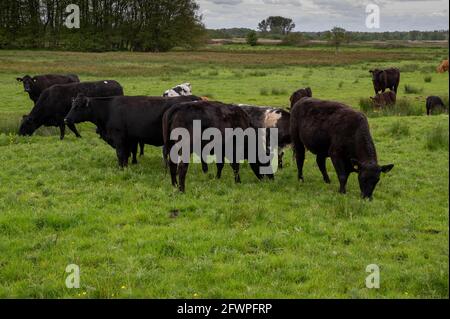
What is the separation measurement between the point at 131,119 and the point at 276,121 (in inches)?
137

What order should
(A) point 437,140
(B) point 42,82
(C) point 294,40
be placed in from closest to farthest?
(A) point 437,140 → (B) point 42,82 → (C) point 294,40

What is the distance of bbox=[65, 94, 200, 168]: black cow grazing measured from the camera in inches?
463

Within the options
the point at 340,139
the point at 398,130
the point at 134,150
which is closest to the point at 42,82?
the point at 134,150

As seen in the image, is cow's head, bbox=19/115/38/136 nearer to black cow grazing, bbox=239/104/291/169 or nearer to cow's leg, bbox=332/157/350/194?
black cow grazing, bbox=239/104/291/169

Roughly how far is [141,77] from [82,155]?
24166 millimetres

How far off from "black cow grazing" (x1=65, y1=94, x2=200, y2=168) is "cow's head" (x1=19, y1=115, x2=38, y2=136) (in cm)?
484

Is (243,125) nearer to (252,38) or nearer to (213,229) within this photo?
(213,229)

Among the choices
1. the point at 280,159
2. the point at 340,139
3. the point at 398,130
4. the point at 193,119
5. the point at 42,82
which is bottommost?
the point at 280,159

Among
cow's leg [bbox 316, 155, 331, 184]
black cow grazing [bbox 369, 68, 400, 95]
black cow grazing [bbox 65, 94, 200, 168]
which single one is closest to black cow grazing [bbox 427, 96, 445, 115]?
black cow grazing [bbox 369, 68, 400, 95]

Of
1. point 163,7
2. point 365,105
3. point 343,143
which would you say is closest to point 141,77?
point 365,105

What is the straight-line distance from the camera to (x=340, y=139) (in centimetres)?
984

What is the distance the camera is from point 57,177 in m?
11.2

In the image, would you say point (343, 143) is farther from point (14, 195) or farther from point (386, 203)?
point (14, 195)

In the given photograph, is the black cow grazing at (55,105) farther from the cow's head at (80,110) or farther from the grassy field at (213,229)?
the cow's head at (80,110)
